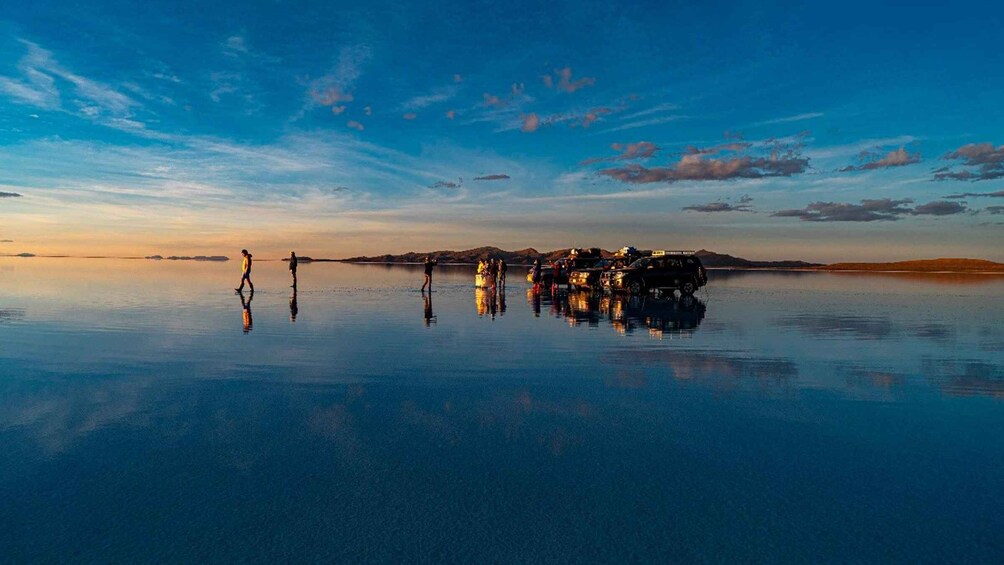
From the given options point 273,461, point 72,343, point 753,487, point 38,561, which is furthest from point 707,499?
point 72,343

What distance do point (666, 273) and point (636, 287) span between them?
3043mm

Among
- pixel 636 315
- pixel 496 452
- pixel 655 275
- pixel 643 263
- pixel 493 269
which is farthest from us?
pixel 493 269

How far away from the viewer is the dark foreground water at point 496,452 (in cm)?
431

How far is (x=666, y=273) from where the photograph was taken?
31.6 m

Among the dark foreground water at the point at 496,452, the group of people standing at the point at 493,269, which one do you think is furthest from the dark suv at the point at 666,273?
the dark foreground water at the point at 496,452

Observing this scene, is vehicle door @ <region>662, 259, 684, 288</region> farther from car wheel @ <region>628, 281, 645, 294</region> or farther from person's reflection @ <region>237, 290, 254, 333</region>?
person's reflection @ <region>237, 290, 254, 333</region>

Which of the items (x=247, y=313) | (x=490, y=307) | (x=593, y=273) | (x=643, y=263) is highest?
(x=643, y=263)

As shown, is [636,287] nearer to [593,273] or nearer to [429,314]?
[593,273]

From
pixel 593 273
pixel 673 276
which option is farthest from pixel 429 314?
pixel 593 273

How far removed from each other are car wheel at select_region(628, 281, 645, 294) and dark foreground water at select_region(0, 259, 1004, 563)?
57.9 ft

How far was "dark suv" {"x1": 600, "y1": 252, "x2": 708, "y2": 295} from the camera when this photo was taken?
3139cm

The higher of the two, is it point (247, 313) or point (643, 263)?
point (643, 263)

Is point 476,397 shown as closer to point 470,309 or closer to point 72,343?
point 72,343

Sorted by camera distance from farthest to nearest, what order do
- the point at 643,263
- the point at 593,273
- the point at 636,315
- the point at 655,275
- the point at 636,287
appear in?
the point at 593,273
the point at 636,287
the point at 643,263
the point at 655,275
the point at 636,315
